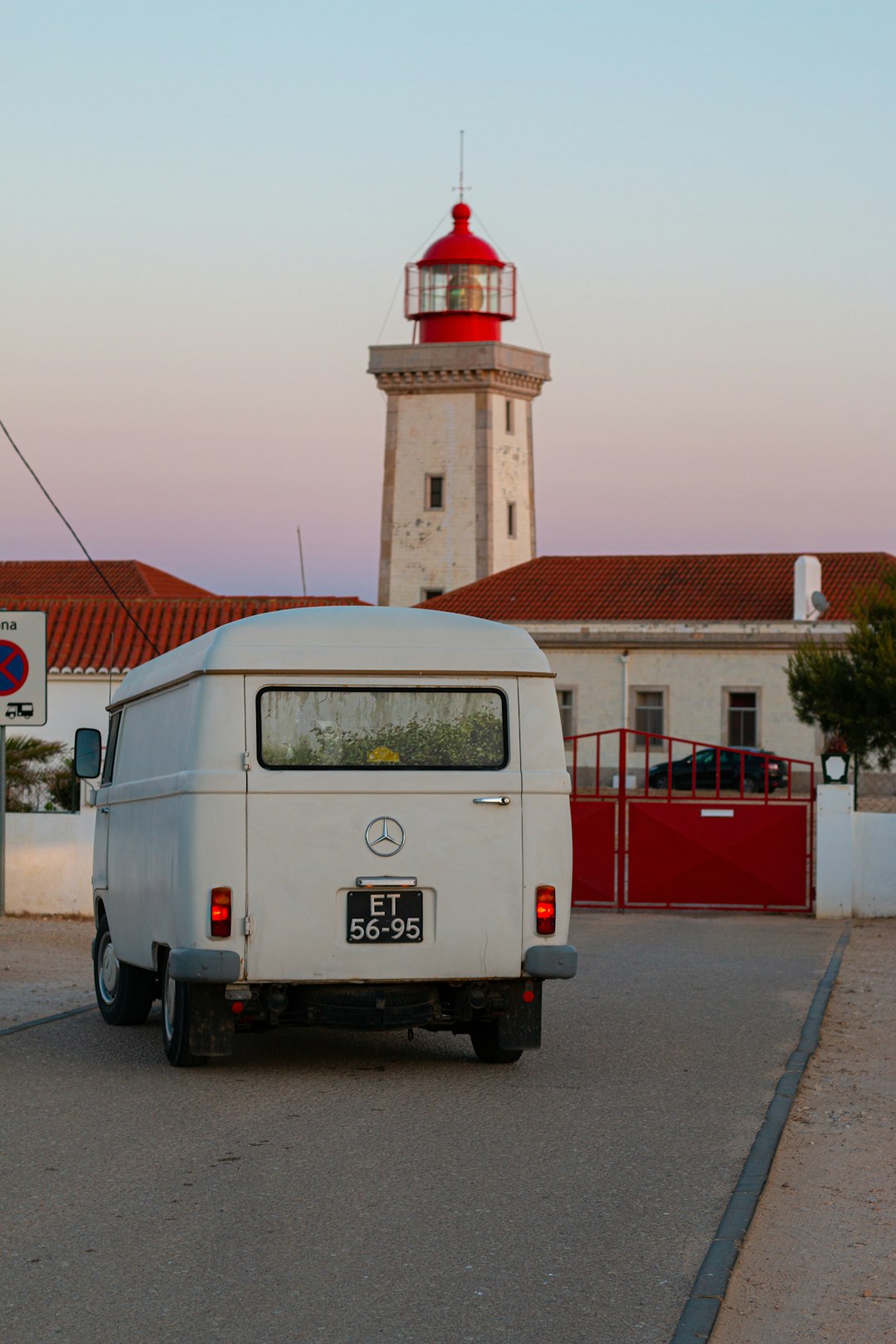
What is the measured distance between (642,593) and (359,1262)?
46.8 metres

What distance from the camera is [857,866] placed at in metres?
23.2

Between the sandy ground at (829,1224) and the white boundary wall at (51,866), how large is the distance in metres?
11.3

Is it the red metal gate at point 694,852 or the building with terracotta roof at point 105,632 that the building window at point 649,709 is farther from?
the red metal gate at point 694,852

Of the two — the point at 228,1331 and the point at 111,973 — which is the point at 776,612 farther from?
the point at 228,1331

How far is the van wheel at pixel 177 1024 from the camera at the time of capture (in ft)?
34.2

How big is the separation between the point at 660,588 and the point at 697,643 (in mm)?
3367

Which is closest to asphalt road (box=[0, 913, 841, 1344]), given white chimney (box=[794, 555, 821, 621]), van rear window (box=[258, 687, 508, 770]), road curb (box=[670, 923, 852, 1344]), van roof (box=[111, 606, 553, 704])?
road curb (box=[670, 923, 852, 1344])

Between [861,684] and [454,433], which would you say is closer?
[861,684]

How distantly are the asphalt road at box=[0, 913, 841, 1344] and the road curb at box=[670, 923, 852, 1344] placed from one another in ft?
0.23

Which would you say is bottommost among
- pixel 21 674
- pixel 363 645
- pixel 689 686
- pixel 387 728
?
pixel 387 728

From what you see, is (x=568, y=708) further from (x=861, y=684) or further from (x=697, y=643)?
(x=861, y=684)

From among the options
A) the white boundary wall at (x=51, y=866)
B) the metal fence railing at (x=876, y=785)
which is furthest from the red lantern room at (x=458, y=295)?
the white boundary wall at (x=51, y=866)

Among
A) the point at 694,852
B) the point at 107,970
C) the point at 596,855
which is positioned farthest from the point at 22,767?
the point at 107,970

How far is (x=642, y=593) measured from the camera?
52.6 meters
